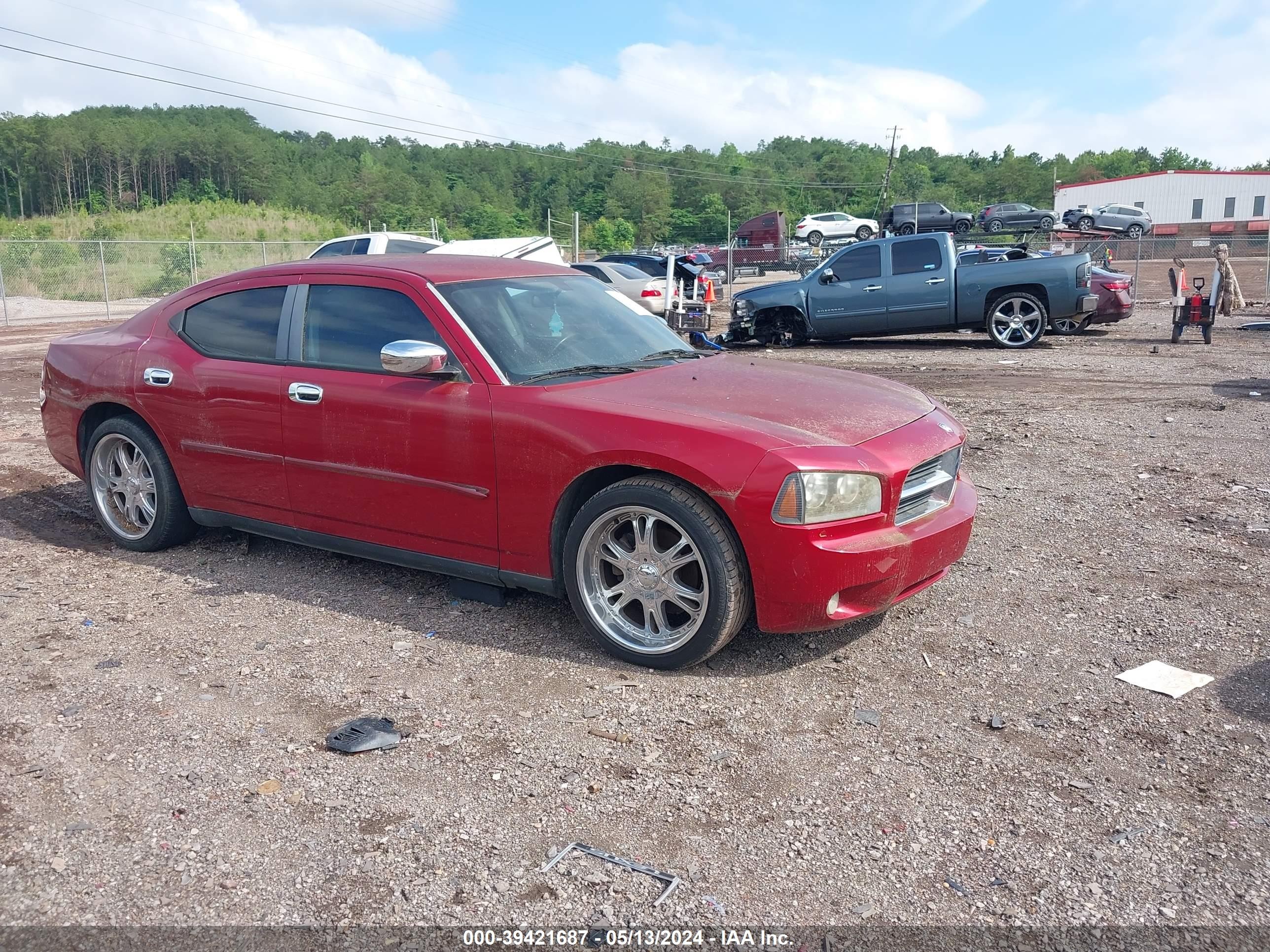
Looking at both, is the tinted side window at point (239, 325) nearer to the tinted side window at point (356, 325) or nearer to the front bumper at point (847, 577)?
the tinted side window at point (356, 325)

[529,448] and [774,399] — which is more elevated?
[774,399]

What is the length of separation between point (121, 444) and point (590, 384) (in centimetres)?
297

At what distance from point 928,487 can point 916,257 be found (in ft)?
39.3

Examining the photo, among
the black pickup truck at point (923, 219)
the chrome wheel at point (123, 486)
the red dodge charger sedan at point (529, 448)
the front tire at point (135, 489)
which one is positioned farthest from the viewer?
the black pickup truck at point (923, 219)

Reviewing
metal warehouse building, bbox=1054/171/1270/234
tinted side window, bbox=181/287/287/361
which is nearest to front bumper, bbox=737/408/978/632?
tinted side window, bbox=181/287/287/361

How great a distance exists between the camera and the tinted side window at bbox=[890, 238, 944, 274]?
596 inches

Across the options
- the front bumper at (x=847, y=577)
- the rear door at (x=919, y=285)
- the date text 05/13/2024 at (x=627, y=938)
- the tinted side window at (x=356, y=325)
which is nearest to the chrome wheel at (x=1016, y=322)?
the rear door at (x=919, y=285)

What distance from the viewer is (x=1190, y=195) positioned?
73.6 meters

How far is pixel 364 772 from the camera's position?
325cm

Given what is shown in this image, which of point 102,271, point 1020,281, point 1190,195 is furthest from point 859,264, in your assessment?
point 1190,195

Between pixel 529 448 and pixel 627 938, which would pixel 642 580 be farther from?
pixel 627 938

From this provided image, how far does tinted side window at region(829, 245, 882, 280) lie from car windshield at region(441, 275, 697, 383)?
36.2ft

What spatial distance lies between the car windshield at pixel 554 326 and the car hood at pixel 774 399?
0.82ft

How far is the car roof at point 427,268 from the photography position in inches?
186
